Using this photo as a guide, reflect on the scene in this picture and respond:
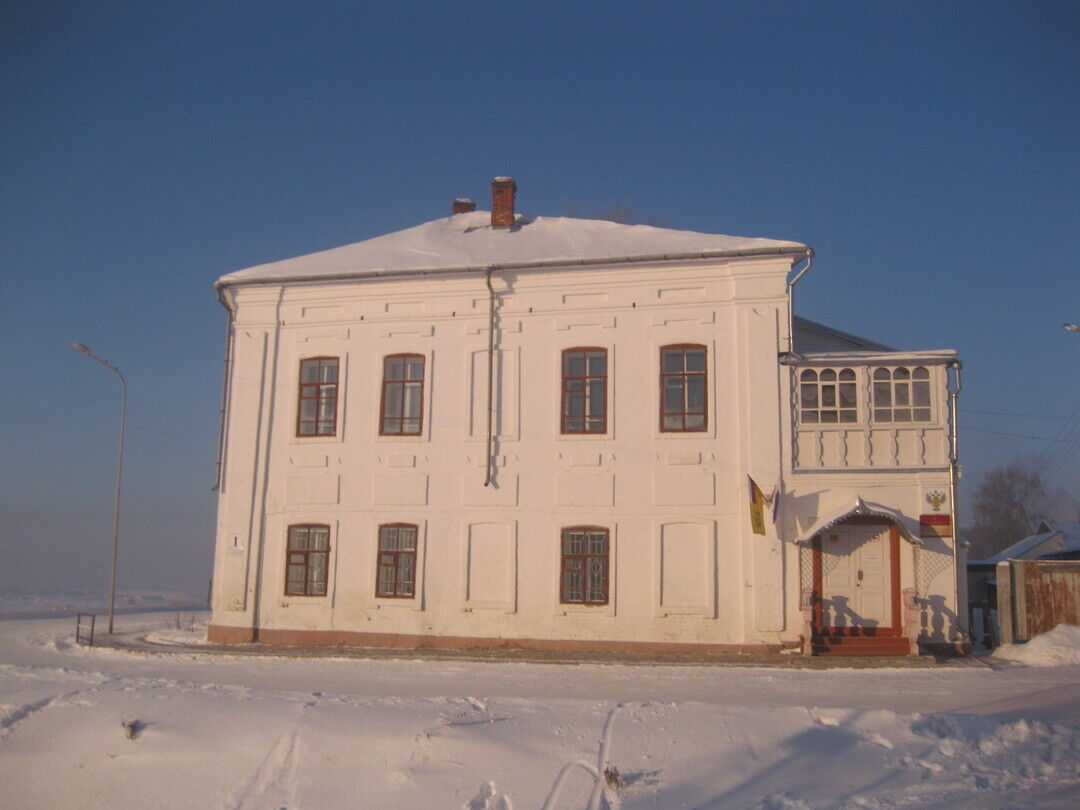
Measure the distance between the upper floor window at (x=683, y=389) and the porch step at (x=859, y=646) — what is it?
15.1 ft

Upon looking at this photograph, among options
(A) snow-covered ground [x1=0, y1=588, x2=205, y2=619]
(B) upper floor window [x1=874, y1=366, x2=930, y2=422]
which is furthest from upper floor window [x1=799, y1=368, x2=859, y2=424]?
(A) snow-covered ground [x1=0, y1=588, x2=205, y2=619]

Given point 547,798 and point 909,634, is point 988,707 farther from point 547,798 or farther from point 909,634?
point 547,798

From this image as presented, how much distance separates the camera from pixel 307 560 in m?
21.0

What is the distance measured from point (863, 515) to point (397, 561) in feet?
30.6

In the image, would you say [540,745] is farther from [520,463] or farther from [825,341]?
[825,341]

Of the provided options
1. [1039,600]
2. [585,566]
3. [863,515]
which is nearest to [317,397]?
[585,566]

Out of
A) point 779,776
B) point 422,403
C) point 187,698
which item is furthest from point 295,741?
point 422,403

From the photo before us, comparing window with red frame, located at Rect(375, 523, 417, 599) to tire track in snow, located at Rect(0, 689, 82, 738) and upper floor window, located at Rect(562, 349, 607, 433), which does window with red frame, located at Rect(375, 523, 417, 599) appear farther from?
tire track in snow, located at Rect(0, 689, 82, 738)

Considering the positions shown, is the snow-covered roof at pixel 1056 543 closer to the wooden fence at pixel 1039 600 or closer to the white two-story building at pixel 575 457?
the wooden fence at pixel 1039 600

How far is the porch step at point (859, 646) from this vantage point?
17875 millimetres

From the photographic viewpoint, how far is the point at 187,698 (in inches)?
509

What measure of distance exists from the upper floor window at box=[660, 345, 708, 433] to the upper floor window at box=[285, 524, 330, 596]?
7634 millimetres

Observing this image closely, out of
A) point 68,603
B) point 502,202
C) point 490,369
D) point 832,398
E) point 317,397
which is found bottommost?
point 68,603

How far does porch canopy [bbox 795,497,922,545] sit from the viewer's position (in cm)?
1783
